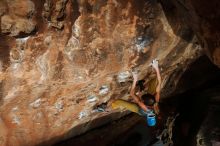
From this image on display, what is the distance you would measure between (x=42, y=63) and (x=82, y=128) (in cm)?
245

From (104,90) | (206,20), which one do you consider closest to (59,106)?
(104,90)

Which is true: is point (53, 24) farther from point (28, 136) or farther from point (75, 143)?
point (75, 143)

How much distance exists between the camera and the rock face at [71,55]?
3.94 meters

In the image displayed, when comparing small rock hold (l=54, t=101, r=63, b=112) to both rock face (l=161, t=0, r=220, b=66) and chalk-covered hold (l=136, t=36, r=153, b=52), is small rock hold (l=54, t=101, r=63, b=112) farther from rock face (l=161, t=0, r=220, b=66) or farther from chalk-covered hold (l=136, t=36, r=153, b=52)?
rock face (l=161, t=0, r=220, b=66)

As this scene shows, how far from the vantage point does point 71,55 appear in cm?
452

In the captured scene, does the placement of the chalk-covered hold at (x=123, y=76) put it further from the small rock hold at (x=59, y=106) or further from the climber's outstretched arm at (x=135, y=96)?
the small rock hold at (x=59, y=106)

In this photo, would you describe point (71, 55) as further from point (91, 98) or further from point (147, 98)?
point (147, 98)

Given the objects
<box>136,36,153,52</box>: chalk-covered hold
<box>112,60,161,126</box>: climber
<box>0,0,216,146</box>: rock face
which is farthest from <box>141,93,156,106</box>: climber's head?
<box>136,36,153,52</box>: chalk-covered hold

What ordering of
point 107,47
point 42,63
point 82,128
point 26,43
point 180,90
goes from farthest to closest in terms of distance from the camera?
1. point 180,90
2. point 82,128
3. point 107,47
4. point 42,63
5. point 26,43

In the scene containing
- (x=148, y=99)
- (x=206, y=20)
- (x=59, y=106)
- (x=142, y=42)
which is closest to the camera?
(x=206, y=20)

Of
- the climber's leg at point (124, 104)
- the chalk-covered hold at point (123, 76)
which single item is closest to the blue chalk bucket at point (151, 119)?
the climber's leg at point (124, 104)

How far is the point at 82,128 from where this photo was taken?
641 cm

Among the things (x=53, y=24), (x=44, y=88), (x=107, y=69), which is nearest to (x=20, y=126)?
(x=44, y=88)

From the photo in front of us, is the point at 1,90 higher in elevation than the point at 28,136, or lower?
higher
